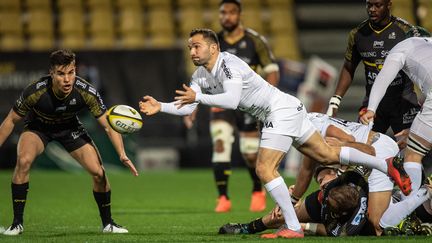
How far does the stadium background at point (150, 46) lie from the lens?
1650cm

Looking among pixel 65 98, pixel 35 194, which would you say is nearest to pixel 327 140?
pixel 65 98

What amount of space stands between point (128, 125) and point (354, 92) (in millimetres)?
11004

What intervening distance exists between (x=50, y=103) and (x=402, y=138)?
11.4 ft

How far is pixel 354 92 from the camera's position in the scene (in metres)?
18.2

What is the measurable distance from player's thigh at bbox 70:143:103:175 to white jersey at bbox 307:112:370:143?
1972mm

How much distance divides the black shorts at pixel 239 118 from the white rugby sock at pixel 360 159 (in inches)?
126

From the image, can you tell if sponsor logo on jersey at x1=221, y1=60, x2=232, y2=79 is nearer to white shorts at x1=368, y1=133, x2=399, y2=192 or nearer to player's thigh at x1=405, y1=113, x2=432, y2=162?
white shorts at x1=368, y1=133, x2=399, y2=192

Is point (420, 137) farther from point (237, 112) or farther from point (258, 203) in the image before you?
point (237, 112)

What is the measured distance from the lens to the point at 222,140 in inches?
435

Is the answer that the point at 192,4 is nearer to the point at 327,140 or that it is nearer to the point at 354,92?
the point at 354,92

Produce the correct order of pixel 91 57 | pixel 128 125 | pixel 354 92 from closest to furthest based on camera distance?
pixel 128 125, pixel 91 57, pixel 354 92

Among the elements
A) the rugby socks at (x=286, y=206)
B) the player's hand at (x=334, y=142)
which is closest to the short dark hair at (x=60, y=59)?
the rugby socks at (x=286, y=206)

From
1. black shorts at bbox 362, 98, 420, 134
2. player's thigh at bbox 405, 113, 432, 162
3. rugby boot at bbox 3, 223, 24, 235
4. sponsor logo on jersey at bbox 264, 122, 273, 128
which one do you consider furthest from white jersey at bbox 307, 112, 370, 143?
rugby boot at bbox 3, 223, 24, 235

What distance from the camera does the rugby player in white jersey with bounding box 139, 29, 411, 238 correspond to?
7.73 meters
